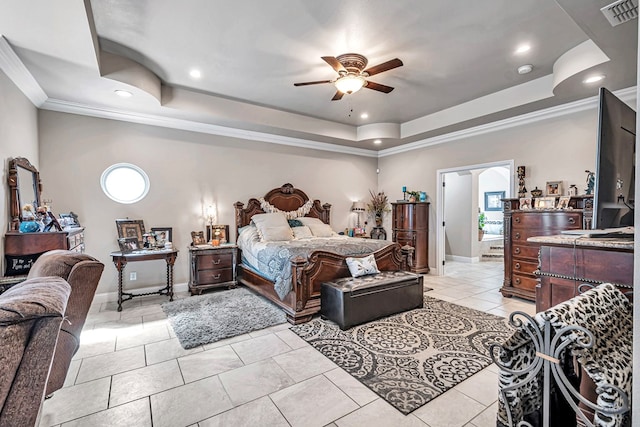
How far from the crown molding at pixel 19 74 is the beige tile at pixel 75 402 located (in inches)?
113

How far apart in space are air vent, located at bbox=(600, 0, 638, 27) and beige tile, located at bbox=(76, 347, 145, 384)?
464cm

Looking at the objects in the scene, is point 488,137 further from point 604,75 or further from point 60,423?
point 60,423

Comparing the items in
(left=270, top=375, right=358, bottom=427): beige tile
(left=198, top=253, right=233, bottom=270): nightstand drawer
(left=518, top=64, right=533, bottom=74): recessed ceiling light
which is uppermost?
(left=518, top=64, right=533, bottom=74): recessed ceiling light

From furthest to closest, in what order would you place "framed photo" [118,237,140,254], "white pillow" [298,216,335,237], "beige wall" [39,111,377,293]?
"white pillow" [298,216,335,237], "framed photo" [118,237,140,254], "beige wall" [39,111,377,293]

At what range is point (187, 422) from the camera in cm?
188

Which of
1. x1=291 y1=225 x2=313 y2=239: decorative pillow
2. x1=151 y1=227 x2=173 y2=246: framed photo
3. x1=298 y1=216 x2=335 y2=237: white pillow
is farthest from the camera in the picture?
x1=298 y1=216 x2=335 y2=237: white pillow

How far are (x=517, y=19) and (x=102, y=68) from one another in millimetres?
4168

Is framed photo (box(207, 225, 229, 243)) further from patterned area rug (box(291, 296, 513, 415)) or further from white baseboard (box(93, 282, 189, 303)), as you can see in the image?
patterned area rug (box(291, 296, 513, 415))

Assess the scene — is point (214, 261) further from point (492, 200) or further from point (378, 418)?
point (492, 200)

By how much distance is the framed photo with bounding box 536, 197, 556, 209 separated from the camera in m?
4.08

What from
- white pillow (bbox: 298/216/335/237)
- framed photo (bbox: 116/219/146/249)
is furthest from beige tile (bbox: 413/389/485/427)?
framed photo (bbox: 116/219/146/249)

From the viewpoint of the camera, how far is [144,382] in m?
2.31

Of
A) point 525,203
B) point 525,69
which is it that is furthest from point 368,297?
point 525,69

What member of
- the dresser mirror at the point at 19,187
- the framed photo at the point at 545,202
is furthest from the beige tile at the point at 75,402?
the framed photo at the point at 545,202
